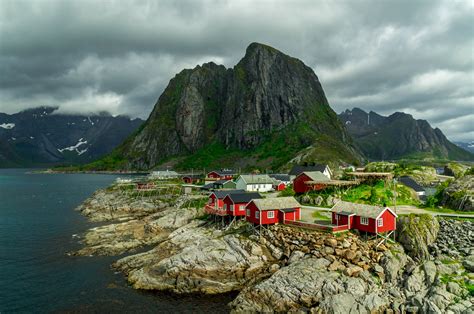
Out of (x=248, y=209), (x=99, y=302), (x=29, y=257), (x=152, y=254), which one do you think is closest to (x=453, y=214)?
(x=248, y=209)

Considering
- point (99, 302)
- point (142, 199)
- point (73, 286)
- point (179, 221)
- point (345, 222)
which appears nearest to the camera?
point (99, 302)

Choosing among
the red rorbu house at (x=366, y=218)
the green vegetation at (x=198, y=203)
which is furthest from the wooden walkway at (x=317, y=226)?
the green vegetation at (x=198, y=203)

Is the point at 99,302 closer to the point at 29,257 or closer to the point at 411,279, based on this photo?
the point at 29,257

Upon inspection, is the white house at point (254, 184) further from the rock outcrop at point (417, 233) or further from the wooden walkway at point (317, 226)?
the rock outcrop at point (417, 233)

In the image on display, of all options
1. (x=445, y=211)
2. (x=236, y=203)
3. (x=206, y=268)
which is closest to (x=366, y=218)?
(x=445, y=211)

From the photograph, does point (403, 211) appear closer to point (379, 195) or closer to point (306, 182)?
point (379, 195)
